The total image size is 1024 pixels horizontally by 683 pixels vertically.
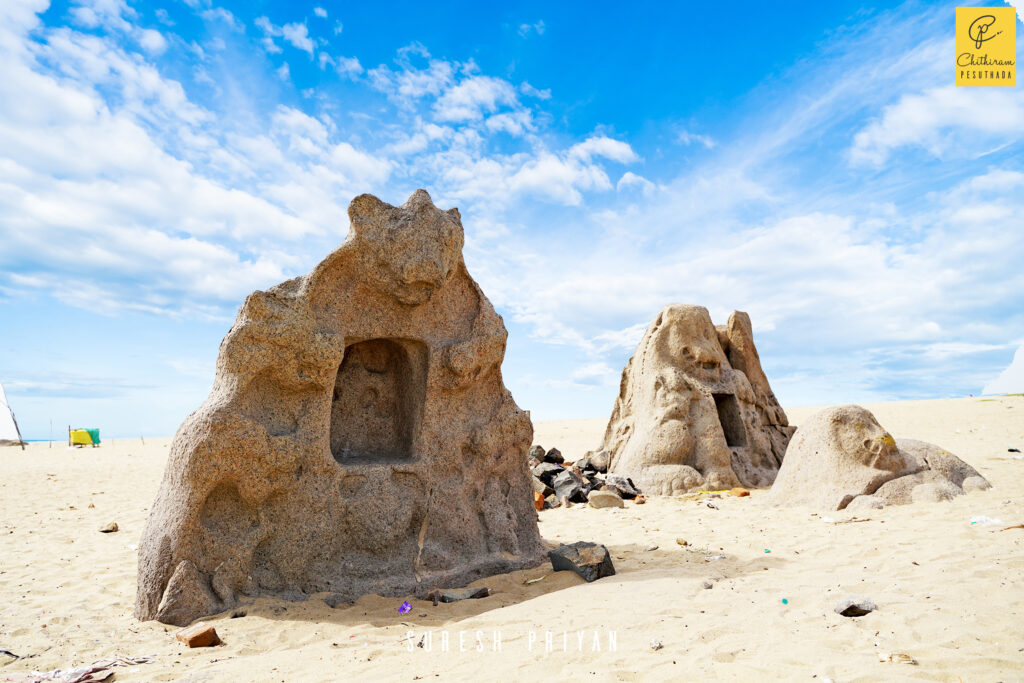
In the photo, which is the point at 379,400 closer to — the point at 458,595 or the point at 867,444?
the point at 458,595

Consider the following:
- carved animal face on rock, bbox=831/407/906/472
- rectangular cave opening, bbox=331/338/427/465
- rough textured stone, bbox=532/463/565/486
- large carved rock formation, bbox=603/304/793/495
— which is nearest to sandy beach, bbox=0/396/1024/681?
carved animal face on rock, bbox=831/407/906/472

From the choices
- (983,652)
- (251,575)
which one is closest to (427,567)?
(251,575)

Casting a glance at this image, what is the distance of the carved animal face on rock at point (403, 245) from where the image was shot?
17.1ft

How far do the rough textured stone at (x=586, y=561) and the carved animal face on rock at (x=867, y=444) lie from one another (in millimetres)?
4189

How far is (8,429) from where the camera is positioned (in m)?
23.6

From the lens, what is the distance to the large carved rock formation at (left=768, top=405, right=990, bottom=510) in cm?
746

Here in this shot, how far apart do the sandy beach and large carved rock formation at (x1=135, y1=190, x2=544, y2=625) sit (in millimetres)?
Answer: 310

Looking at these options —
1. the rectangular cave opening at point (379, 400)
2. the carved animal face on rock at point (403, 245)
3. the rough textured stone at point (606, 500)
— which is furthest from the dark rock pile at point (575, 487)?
the carved animal face on rock at point (403, 245)

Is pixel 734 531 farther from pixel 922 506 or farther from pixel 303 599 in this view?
pixel 303 599

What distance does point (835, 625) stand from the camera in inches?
143

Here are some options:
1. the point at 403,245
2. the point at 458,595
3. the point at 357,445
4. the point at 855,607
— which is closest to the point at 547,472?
the point at 357,445

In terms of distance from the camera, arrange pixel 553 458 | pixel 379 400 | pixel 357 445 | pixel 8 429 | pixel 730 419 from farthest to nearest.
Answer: pixel 8 429
pixel 553 458
pixel 730 419
pixel 379 400
pixel 357 445

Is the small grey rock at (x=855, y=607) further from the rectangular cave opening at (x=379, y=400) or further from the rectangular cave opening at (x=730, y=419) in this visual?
the rectangular cave opening at (x=730, y=419)

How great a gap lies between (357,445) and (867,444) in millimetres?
6153
